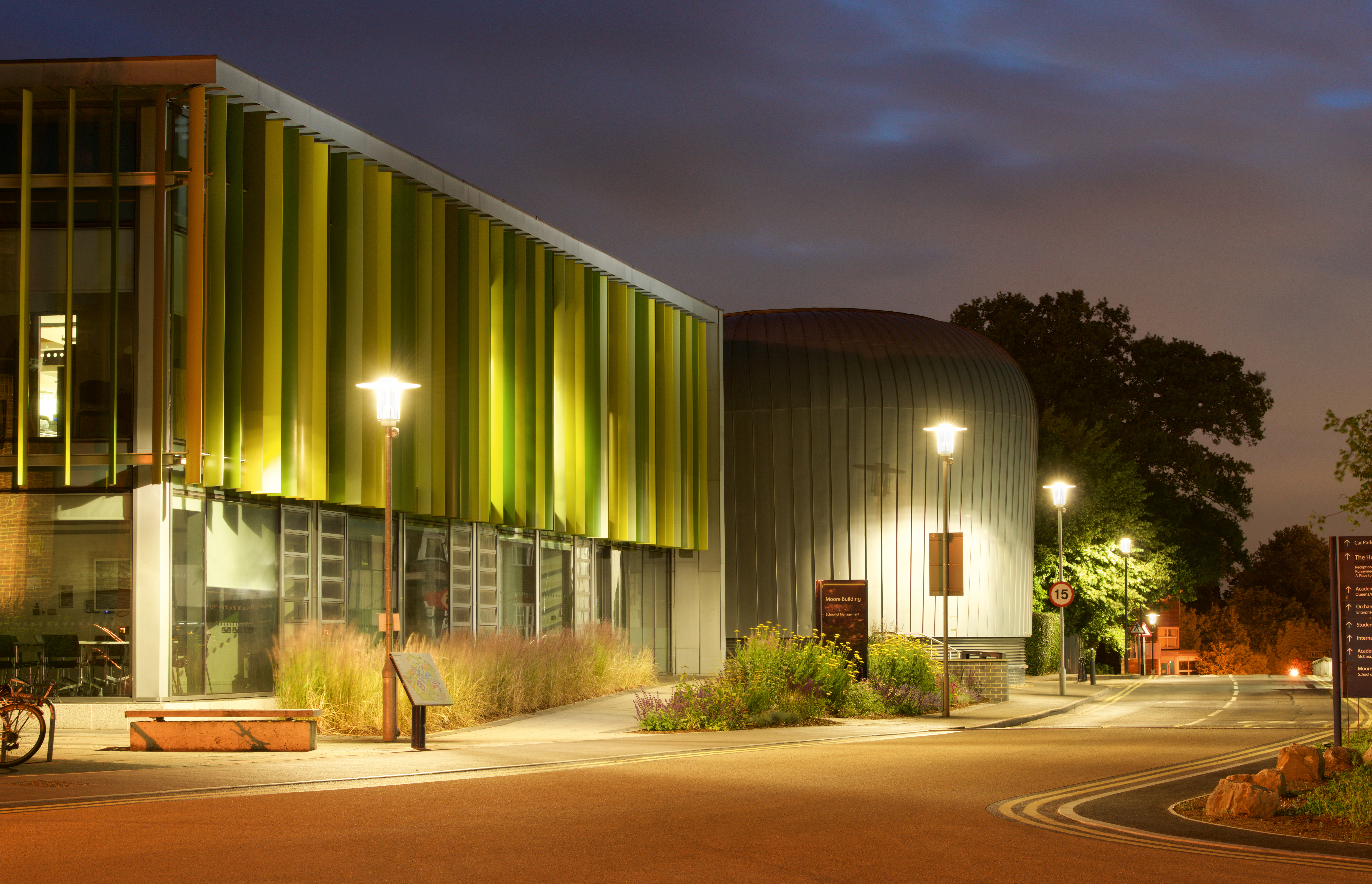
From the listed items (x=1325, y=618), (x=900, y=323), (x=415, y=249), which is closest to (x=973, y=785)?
(x=415, y=249)

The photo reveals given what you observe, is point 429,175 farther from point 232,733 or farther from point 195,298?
point 232,733

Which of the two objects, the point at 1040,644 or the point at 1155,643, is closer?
the point at 1040,644

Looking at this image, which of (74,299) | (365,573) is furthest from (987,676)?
(74,299)

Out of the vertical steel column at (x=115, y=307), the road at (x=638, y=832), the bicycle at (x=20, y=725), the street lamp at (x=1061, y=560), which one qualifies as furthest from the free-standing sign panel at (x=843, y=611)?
the bicycle at (x=20, y=725)

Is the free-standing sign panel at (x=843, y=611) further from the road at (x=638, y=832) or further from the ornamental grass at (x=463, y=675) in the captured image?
the road at (x=638, y=832)

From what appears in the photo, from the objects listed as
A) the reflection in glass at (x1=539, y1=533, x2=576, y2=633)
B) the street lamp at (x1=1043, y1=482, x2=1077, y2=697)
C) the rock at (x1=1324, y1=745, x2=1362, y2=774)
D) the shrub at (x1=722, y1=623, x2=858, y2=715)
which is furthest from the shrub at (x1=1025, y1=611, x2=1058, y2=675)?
the rock at (x1=1324, y1=745, x2=1362, y2=774)

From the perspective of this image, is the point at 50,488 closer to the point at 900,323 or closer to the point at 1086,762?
the point at 1086,762

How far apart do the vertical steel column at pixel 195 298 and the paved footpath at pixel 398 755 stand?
13.9ft

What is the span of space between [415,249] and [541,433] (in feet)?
18.8

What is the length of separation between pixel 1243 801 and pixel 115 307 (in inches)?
670

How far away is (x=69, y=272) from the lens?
73.7ft

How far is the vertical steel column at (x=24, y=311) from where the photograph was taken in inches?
872

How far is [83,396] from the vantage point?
73.5 feet

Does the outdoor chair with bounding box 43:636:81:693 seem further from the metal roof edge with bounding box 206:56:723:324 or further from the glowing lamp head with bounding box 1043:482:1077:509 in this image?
the glowing lamp head with bounding box 1043:482:1077:509
